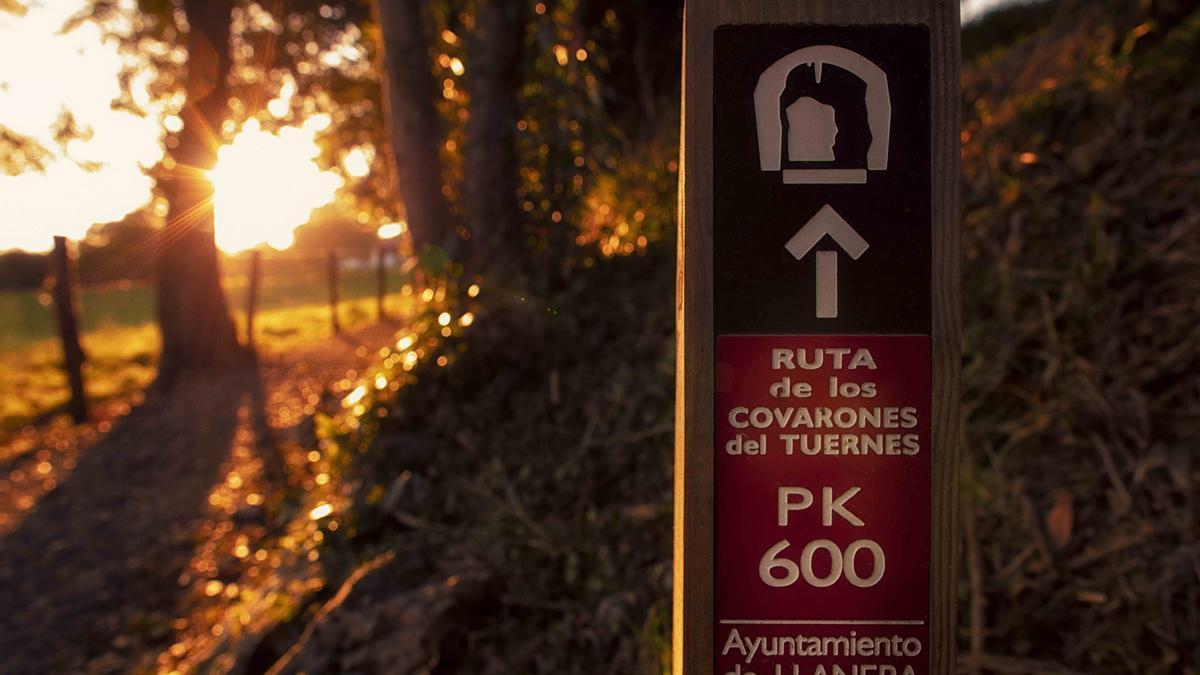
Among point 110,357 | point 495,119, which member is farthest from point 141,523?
point 110,357

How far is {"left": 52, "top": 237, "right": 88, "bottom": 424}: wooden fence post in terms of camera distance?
9320 millimetres

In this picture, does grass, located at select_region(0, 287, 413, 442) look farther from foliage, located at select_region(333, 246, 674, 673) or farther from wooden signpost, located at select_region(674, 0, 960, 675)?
wooden signpost, located at select_region(674, 0, 960, 675)

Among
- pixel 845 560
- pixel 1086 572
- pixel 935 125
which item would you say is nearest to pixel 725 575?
pixel 845 560

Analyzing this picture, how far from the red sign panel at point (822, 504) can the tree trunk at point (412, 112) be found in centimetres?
448

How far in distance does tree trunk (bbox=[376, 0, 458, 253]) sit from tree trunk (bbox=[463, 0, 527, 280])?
1.43ft

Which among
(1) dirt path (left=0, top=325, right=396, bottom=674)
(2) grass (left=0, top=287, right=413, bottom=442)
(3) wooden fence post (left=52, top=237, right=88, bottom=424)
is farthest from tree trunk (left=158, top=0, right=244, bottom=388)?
(3) wooden fence post (left=52, top=237, right=88, bottom=424)

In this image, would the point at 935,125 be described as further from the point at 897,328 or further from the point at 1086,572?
the point at 1086,572

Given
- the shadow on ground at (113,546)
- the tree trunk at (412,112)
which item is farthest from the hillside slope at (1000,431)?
the shadow on ground at (113,546)

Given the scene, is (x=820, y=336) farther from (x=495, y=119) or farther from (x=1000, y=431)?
(x=495, y=119)

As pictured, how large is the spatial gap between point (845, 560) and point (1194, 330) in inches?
99.9

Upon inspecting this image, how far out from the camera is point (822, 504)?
5.19ft

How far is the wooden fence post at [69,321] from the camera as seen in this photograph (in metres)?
9.32

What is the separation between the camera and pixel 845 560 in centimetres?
159

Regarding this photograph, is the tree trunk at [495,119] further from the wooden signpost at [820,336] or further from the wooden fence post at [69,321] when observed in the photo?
the wooden fence post at [69,321]
